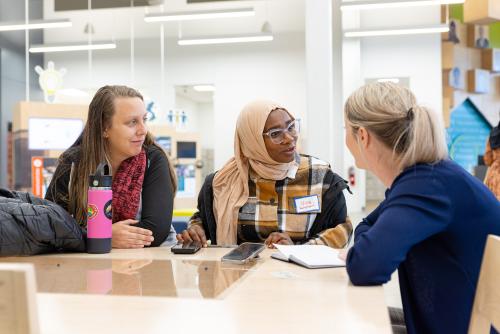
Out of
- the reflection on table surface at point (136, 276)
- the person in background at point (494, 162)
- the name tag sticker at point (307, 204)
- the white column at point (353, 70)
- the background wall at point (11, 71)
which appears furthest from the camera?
the background wall at point (11, 71)

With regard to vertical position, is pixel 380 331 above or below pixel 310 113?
below

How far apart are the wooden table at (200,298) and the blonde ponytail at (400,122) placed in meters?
0.38

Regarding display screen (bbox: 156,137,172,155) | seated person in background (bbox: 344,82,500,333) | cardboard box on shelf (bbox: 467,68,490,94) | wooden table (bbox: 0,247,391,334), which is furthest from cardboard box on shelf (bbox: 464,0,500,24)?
wooden table (bbox: 0,247,391,334)

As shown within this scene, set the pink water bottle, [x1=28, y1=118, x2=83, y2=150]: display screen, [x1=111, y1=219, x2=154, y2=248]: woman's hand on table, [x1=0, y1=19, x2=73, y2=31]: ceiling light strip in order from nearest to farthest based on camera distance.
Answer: the pink water bottle
[x1=111, y1=219, x2=154, y2=248]: woman's hand on table
[x1=28, y1=118, x2=83, y2=150]: display screen
[x1=0, y1=19, x2=73, y2=31]: ceiling light strip

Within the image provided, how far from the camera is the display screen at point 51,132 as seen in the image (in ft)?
20.1

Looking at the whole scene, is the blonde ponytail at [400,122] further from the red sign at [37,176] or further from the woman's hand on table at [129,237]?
the red sign at [37,176]

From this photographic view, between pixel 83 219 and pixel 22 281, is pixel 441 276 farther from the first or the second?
pixel 83 219

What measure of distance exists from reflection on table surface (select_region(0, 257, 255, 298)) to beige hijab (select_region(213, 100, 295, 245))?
0.62m

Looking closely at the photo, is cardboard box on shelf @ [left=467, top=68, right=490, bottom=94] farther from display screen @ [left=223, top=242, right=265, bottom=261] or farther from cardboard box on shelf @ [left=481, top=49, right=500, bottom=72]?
display screen @ [left=223, top=242, right=265, bottom=261]

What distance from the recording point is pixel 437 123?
4.60ft

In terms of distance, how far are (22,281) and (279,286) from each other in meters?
0.66

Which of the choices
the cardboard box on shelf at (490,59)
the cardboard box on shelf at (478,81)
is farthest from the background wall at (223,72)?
the cardboard box on shelf at (490,59)

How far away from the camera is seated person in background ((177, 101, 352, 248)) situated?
222 cm

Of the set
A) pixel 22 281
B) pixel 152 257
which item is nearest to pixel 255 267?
pixel 152 257
